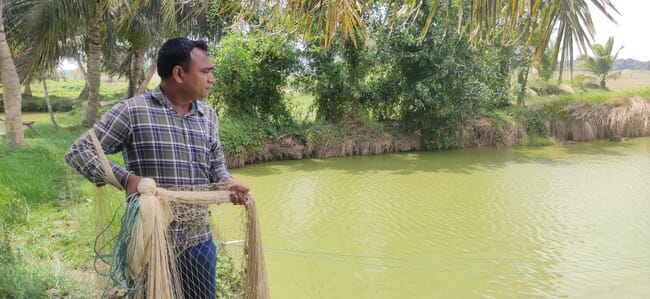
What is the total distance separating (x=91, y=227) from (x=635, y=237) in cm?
537

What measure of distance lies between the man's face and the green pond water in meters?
2.53

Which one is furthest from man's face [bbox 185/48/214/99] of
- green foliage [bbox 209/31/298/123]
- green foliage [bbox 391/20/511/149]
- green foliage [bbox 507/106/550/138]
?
green foliage [bbox 507/106/550/138]

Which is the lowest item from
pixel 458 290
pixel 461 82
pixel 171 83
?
pixel 458 290

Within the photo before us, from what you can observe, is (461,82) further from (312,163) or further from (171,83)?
(171,83)

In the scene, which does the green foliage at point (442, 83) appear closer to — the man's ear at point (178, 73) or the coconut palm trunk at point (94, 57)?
the coconut palm trunk at point (94, 57)

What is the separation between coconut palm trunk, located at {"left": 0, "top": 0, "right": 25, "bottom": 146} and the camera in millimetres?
5559

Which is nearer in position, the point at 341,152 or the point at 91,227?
the point at 91,227

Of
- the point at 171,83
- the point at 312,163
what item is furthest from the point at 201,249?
the point at 312,163

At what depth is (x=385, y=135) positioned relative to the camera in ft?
34.3

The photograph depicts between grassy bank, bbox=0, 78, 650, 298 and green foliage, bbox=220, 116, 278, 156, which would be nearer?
grassy bank, bbox=0, 78, 650, 298

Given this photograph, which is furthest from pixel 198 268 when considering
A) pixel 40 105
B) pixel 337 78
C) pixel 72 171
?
pixel 40 105

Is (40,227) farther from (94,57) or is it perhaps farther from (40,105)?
(40,105)

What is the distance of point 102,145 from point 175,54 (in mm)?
371

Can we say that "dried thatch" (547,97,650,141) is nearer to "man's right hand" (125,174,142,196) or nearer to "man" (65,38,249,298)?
"man" (65,38,249,298)
